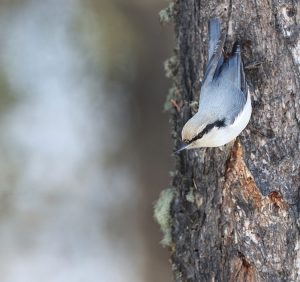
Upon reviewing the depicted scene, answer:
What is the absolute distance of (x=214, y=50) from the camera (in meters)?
2.81

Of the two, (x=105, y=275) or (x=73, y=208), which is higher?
(x=73, y=208)

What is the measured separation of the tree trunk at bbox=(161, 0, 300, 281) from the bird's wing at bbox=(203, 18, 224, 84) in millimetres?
44

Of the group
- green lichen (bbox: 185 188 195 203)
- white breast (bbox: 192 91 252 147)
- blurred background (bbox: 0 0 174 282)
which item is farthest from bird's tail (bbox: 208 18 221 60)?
blurred background (bbox: 0 0 174 282)

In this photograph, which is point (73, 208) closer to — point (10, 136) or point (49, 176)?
point (49, 176)

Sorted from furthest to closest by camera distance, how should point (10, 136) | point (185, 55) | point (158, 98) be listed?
point (10, 136) → point (158, 98) → point (185, 55)

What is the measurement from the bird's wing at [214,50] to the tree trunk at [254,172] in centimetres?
4

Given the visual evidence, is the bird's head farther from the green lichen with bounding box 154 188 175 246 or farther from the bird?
the green lichen with bounding box 154 188 175 246

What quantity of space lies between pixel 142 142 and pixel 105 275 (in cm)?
166

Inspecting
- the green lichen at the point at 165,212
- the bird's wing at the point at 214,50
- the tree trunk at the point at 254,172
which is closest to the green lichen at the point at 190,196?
the tree trunk at the point at 254,172

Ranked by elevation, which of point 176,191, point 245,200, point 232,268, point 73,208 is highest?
point 73,208

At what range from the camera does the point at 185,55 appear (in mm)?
3008

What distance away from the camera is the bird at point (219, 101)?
2.71 m

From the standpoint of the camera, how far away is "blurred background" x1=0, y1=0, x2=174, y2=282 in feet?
18.1

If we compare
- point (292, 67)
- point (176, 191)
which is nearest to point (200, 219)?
point (176, 191)
